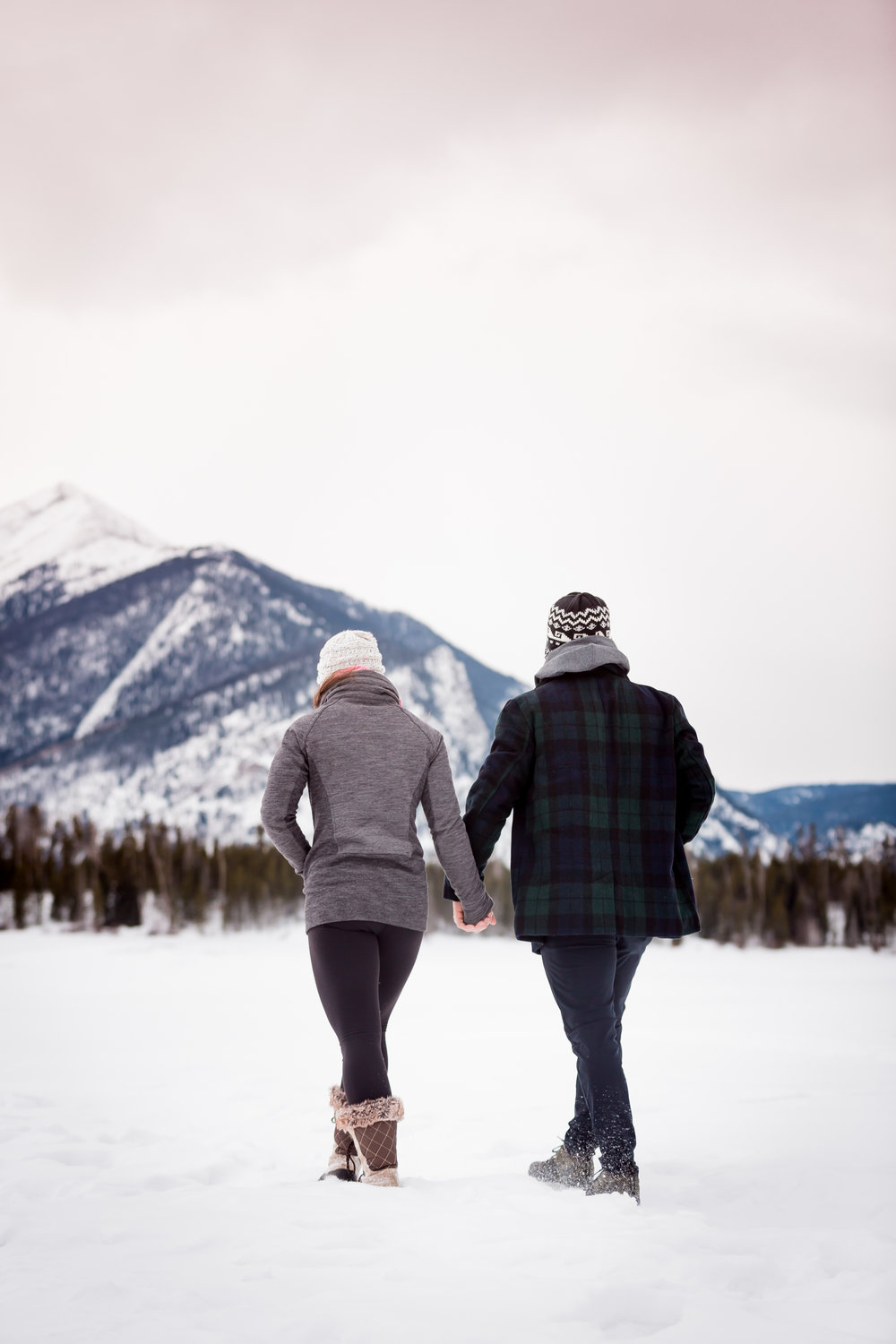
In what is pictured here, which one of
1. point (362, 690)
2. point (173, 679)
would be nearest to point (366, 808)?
point (362, 690)

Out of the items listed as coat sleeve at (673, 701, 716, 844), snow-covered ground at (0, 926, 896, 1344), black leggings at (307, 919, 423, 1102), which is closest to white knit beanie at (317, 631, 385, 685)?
black leggings at (307, 919, 423, 1102)

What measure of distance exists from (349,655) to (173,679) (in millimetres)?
88208

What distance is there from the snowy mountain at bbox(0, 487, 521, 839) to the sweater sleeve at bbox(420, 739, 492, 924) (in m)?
49.6

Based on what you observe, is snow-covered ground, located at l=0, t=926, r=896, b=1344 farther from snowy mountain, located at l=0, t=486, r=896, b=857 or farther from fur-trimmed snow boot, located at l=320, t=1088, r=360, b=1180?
snowy mountain, located at l=0, t=486, r=896, b=857

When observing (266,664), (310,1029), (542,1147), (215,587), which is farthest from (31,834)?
(215,587)

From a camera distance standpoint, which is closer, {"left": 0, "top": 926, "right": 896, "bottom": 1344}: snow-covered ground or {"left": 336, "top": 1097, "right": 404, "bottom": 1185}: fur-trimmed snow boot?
{"left": 0, "top": 926, "right": 896, "bottom": 1344}: snow-covered ground

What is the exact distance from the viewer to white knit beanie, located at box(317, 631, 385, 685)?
10.3 feet

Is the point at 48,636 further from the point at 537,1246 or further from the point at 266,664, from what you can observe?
the point at 537,1246

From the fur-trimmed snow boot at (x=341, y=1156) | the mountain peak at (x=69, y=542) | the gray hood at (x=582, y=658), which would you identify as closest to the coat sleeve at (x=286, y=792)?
the fur-trimmed snow boot at (x=341, y=1156)

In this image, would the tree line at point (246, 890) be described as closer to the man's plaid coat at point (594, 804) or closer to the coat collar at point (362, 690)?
the man's plaid coat at point (594, 804)

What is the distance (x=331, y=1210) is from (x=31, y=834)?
45.9ft

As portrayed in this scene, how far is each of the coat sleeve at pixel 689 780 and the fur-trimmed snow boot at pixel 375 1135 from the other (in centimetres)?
123

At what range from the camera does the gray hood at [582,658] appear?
3.03 meters

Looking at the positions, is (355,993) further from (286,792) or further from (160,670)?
(160,670)
